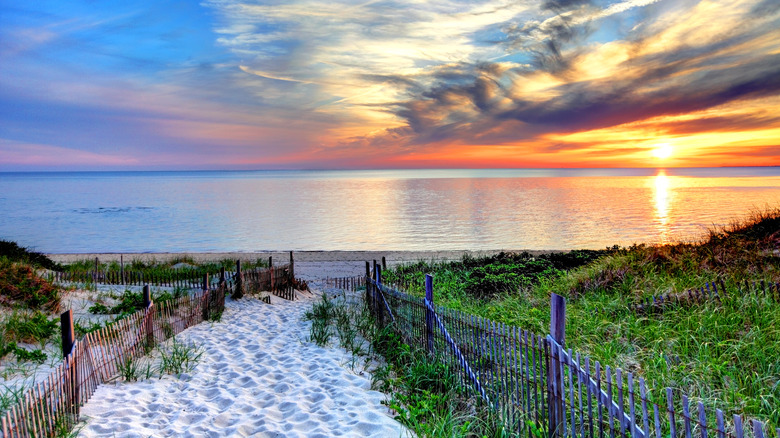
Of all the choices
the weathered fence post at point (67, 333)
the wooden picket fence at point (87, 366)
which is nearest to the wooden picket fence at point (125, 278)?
the wooden picket fence at point (87, 366)

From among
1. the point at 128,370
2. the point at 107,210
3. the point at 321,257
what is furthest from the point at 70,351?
the point at 107,210

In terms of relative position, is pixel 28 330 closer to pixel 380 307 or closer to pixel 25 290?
pixel 25 290

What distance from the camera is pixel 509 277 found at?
52.2ft

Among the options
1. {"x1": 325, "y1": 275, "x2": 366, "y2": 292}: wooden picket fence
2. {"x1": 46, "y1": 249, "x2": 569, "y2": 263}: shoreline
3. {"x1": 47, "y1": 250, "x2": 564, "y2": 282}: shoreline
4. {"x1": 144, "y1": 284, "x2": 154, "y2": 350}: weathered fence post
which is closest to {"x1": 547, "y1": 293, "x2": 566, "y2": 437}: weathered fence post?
{"x1": 144, "y1": 284, "x2": 154, "y2": 350}: weathered fence post

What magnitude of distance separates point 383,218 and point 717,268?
47.4 meters

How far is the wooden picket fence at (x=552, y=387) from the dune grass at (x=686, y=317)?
373mm

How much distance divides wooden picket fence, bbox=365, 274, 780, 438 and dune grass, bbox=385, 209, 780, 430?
0.37 metres

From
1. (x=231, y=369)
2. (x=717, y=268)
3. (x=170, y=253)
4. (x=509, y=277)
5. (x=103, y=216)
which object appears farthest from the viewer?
(x=103, y=216)

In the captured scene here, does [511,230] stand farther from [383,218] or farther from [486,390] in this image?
[486,390]

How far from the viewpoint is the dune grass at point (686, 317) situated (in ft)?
18.6

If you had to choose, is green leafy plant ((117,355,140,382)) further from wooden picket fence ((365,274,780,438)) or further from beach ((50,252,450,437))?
wooden picket fence ((365,274,780,438))

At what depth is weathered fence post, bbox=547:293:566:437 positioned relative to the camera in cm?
450

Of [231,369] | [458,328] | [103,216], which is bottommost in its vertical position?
[231,369]

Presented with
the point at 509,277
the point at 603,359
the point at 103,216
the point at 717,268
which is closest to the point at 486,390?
the point at 603,359
